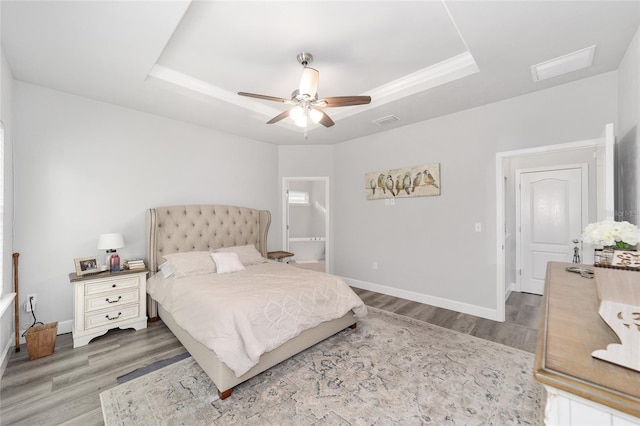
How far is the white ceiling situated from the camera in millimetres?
1833

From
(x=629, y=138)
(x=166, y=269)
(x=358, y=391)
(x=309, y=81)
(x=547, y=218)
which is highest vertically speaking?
(x=309, y=81)

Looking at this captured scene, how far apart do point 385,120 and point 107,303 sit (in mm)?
4132

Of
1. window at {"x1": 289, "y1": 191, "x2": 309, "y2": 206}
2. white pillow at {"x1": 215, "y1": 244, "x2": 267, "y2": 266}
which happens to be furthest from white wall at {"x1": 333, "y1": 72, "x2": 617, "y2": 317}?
white pillow at {"x1": 215, "y1": 244, "x2": 267, "y2": 266}

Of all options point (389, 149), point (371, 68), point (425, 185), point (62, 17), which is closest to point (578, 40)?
point (371, 68)

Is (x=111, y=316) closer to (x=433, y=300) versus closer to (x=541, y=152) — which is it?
(x=433, y=300)

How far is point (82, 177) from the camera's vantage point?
3.03 metres

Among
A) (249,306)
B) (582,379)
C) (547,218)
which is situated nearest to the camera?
(582,379)

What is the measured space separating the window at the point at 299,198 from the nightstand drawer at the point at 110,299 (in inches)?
116

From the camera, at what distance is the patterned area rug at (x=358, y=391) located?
176 cm

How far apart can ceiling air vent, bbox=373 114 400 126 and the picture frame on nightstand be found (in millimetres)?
3936

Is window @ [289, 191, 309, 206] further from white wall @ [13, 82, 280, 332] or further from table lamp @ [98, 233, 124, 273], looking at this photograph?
table lamp @ [98, 233, 124, 273]

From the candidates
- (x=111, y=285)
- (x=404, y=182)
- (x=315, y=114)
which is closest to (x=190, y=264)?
(x=111, y=285)

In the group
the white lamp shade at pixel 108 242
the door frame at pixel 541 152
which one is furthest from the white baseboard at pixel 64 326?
the door frame at pixel 541 152

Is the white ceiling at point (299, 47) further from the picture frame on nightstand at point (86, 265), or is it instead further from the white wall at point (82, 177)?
the picture frame on nightstand at point (86, 265)
